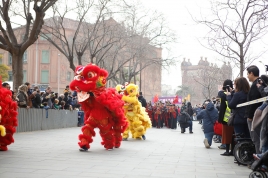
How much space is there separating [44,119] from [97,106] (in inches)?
348

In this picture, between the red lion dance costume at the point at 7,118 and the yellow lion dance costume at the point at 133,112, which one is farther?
the yellow lion dance costume at the point at 133,112

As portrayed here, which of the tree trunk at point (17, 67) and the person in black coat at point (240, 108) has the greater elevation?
the tree trunk at point (17, 67)

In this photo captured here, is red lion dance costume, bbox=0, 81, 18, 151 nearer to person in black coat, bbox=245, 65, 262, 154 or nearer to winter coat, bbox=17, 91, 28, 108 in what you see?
person in black coat, bbox=245, 65, 262, 154

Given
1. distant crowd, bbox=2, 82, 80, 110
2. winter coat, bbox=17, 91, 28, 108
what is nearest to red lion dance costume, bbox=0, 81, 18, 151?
distant crowd, bbox=2, 82, 80, 110

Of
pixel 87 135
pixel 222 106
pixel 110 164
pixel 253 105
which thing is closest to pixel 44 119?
pixel 87 135

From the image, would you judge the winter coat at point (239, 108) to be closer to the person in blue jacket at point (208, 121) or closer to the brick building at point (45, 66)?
the person in blue jacket at point (208, 121)

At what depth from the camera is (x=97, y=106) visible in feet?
36.4

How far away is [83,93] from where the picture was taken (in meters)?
10.7

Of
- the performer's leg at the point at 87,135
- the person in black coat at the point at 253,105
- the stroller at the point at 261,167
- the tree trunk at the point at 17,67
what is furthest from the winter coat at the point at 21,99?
the stroller at the point at 261,167

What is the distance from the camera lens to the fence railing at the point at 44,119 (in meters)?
16.8

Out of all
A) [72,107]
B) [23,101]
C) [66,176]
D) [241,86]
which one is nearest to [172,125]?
[72,107]

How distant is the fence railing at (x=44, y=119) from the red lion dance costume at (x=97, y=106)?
6.01 m

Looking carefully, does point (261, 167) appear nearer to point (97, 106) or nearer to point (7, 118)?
point (97, 106)

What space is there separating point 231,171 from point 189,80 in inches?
2941
